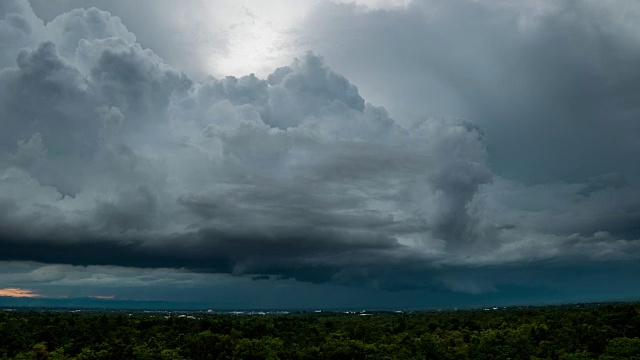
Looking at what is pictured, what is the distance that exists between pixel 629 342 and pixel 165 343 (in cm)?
10040

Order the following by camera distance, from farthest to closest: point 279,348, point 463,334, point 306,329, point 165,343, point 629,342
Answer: point 306,329 < point 463,334 < point 165,343 < point 279,348 < point 629,342

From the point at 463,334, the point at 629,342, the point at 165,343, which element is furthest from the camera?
the point at 463,334

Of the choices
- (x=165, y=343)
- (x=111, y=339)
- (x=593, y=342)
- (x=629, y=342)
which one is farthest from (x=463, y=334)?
(x=111, y=339)

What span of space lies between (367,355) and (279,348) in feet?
65.3

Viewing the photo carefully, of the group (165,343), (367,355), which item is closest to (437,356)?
(367,355)

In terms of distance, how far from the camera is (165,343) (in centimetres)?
12531

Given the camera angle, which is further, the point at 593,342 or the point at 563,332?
the point at 563,332

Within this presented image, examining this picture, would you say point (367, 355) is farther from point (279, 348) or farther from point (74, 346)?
point (74, 346)

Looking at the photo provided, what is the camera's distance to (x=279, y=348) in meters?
116

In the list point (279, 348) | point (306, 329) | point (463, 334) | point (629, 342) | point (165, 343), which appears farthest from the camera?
point (306, 329)

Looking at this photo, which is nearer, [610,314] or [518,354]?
[518,354]

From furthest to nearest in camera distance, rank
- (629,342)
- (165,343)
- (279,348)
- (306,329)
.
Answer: (306,329)
(165,343)
(279,348)
(629,342)

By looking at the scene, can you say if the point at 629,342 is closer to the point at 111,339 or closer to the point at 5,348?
the point at 111,339

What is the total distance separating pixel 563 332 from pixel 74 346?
374 feet
